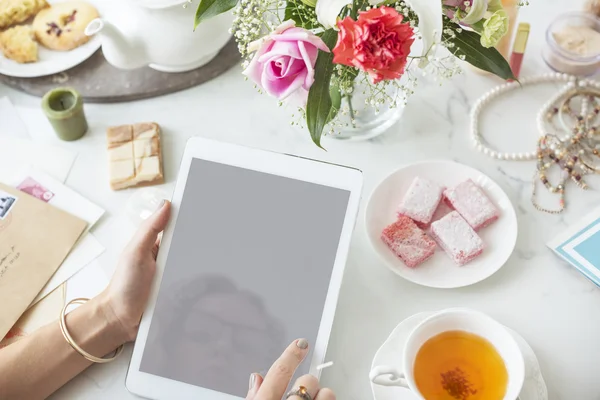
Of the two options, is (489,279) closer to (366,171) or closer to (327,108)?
(366,171)

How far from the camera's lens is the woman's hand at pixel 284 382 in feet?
2.59

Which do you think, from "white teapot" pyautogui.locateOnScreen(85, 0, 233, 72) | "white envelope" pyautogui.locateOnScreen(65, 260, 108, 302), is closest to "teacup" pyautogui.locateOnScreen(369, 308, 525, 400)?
"white envelope" pyautogui.locateOnScreen(65, 260, 108, 302)

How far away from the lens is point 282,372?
804 millimetres

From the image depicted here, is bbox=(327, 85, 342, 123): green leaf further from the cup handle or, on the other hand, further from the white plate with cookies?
the white plate with cookies

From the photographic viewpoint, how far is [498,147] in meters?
1.08

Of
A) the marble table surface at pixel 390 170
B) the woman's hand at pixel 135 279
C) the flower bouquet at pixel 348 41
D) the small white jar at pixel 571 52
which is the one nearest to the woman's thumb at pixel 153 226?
the woman's hand at pixel 135 279

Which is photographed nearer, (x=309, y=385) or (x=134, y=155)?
(x=309, y=385)

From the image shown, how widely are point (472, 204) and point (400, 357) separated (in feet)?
0.85

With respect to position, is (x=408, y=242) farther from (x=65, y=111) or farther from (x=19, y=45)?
(x=19, y=45)

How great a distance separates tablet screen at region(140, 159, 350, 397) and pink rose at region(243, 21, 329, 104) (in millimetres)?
175

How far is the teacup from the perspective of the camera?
785 mm

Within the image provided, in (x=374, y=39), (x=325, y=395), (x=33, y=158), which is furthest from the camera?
(x=33, y=158)

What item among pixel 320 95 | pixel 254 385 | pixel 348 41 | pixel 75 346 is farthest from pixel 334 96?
pixel 75 346

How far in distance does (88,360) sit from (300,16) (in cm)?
56
